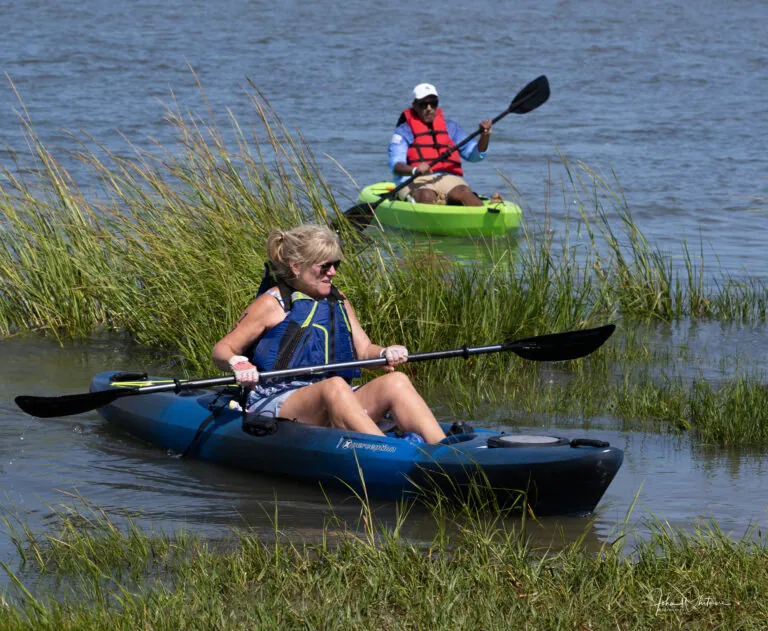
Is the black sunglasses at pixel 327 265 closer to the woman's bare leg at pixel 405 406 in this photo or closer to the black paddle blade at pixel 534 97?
the woman's bare leg at pixel 405 406

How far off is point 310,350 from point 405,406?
0.53 meters

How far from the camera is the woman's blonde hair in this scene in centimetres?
494

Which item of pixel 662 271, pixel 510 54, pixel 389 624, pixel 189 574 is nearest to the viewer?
pixel 389 624

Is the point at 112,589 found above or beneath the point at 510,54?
beneath

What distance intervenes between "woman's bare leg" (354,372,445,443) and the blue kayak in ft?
0.36

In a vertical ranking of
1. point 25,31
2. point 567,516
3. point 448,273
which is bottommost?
point 567,516

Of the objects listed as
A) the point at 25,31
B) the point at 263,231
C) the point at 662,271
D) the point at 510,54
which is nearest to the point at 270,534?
the point at 263,231

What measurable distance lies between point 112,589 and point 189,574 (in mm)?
248

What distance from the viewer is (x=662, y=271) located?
7828mm

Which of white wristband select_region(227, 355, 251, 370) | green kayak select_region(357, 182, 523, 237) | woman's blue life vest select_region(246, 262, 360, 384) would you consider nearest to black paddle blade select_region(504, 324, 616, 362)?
woman's blue life vest select_region(246, 262, 360, 384)

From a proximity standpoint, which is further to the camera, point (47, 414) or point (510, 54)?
point (510, 54)

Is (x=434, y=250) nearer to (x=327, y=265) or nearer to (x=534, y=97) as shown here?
(x=327, y=265)

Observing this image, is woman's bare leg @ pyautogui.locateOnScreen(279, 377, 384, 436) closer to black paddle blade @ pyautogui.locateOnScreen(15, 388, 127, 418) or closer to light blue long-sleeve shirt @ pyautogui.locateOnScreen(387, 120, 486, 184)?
black paddle blade @ pyautogui.locateOnScreen(15, 388, 127, 418)

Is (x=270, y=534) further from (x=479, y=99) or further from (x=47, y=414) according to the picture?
(x=479, y=99)
